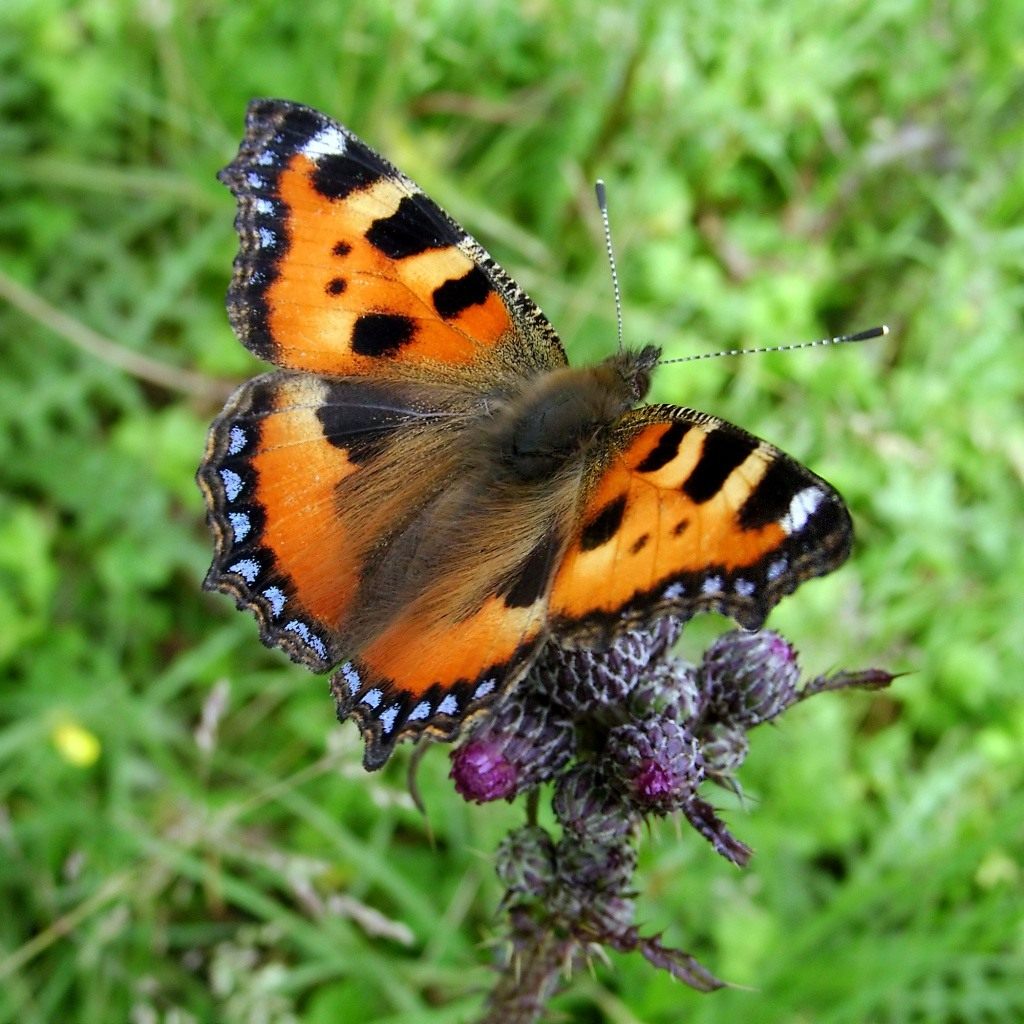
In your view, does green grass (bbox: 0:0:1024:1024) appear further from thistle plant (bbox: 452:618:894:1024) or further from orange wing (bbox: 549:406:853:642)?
orange wing (bbox: 549:406:853:642)

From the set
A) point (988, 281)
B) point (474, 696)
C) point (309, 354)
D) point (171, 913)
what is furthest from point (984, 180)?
point (171, 913)

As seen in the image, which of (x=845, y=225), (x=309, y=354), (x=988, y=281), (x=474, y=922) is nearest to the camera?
(x=309, y=354)

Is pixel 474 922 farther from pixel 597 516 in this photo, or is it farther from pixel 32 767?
pixel 597 516

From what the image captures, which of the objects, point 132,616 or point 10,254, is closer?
point 132,616

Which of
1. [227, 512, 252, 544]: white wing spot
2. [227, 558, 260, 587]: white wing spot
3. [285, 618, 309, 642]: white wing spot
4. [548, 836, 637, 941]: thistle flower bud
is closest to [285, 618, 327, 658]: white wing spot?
[285, 618, 309, 642]: white wing spot

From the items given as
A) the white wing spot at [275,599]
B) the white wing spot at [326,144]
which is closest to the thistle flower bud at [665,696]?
the white wing spot at [275,599]

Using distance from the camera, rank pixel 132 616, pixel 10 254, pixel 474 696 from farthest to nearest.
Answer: pixel 10 254 → pixel 132 616 → pixel 474 696

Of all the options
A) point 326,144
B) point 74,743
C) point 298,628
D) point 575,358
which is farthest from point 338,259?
point 575,358

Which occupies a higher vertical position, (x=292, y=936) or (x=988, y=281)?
(x=988, y=281)
